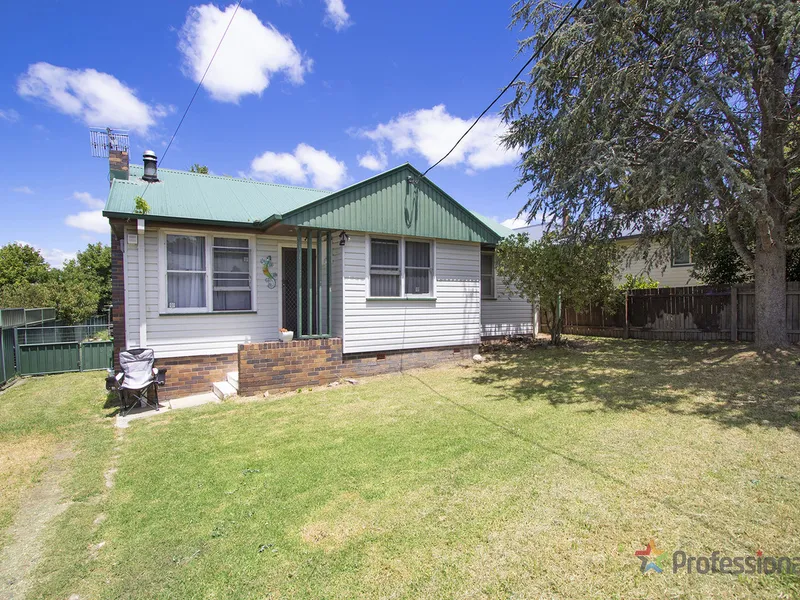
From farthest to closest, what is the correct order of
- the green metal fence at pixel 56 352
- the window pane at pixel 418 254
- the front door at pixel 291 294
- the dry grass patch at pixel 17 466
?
the green metal fence at pixel 56 352 → the window pane at pixel 418 254 → the front door at pixel 291 294 → the dry grass patch at pixel 17 466

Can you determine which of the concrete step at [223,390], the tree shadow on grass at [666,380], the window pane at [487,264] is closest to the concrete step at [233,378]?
the concrete step at [223,390]

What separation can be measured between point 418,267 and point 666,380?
5319 millimetres

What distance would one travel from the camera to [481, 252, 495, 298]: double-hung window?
1220 cm

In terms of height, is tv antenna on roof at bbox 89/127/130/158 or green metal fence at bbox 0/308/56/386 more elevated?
tv antenna on roof at bbox 89/127/130/158

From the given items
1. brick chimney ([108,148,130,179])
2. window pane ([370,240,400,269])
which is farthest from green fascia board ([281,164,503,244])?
brick chimney ([108,148,130,179])

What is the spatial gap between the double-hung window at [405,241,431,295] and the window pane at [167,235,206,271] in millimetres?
4278

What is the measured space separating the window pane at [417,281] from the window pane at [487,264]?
3136mm

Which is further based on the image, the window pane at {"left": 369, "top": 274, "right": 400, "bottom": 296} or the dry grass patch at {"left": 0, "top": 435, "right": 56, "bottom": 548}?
the window pane at {"left": 369, "top": 274, "right": 400, "bottom": 296}

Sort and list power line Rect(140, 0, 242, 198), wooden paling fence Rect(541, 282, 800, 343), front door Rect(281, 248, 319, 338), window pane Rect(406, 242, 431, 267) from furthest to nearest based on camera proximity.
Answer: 1. wooden paling fence Rect(541, 282, 800, 343)
2. window pane Rect(406, 242, 431, 267)
3. front door Rect(281, 248, 319, 338)
4. power line Rect(140, 0, 242, 198)

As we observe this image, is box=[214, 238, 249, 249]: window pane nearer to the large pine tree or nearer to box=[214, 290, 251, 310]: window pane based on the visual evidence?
box=[214, 290, 251, 310]: window pane

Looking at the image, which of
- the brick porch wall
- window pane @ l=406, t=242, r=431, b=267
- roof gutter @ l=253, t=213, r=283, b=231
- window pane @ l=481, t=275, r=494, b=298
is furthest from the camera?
window pane @ l=481, t=275, r=494, b=298

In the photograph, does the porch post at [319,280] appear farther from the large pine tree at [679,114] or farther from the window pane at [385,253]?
the large pine tree at [679,114]

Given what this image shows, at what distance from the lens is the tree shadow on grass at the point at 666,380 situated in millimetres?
5613

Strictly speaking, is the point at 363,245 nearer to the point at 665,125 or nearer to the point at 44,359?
the point at 665,125
